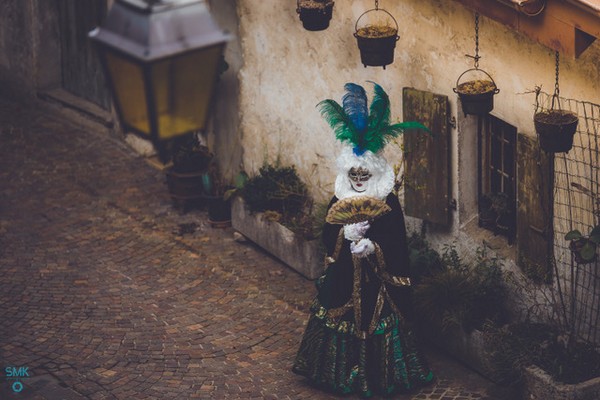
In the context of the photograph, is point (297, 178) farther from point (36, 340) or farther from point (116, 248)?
point (36, 340)

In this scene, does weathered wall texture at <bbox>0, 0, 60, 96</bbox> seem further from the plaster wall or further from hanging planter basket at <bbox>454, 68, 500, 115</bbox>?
hanging planter basket at <bbox>454, 68, 500, 115</bbox>

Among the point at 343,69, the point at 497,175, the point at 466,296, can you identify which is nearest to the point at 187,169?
the point at 343,69

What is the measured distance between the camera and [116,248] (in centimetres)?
1335

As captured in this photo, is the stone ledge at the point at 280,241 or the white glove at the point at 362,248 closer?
the white glove at the point at 362,248

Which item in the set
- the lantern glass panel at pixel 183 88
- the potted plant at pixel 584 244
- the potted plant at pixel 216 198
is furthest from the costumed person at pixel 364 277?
the lantern glass panel at pixel 183 88

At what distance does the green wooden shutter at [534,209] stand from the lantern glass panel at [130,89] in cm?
575

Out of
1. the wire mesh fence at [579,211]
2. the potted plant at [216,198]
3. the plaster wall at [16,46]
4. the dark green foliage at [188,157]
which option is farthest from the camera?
the plaster wall at [16,46]

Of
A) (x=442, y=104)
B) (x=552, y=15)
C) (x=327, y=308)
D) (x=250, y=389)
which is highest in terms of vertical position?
(x=552, y=15)

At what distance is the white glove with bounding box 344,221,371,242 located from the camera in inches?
394

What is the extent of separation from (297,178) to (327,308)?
9.25ft

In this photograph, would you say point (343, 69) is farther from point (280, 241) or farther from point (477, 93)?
point (477, 93)

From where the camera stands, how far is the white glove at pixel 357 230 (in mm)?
10000

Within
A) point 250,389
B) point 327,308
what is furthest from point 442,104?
point 250,389

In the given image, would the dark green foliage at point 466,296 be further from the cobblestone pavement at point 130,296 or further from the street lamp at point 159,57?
the street lamp at point 159,57
